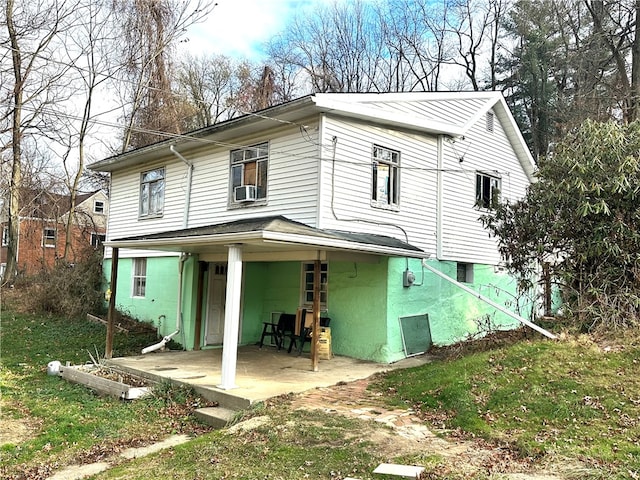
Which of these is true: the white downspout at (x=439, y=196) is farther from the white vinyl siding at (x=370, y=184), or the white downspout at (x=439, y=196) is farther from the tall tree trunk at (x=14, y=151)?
the tall tree trunk at (x=14, y=151)

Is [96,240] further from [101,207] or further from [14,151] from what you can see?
[14,151]

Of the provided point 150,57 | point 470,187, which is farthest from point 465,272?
point 150,57

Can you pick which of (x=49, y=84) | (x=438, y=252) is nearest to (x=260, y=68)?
(x=49, y=84)

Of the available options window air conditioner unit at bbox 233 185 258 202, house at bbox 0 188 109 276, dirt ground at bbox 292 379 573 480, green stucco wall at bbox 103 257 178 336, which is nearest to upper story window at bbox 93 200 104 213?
house at bbox 0 188 109 276

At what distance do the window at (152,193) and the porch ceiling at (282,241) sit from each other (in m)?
3.26

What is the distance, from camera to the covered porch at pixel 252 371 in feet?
25.0

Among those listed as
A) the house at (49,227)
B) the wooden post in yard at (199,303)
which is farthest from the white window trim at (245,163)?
the house at (49,227)

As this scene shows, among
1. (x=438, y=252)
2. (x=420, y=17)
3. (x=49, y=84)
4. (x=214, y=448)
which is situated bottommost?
(x=214, y=448)

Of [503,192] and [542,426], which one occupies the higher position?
[503,192]

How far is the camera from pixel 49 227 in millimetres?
31172

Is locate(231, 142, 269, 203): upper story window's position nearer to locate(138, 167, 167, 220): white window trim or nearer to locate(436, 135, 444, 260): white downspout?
locate(138, 167, 167, 220): white window trim

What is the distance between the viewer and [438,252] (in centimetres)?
1203

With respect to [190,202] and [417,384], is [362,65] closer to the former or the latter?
[190,202]

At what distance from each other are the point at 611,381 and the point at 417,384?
2.63m
